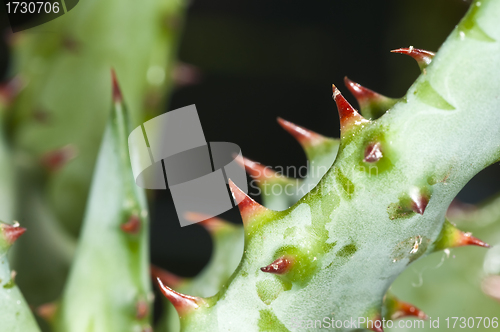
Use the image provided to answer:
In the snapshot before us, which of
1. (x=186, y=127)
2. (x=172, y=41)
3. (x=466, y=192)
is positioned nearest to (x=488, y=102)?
(x=186, y=127)

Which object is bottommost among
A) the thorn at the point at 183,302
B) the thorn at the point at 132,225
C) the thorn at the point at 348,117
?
the thorn at the point at 183,302

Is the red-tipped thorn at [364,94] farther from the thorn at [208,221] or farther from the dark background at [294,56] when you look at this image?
the dark background at [294,56]

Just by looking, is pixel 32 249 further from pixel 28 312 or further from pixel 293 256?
pixel 293 256

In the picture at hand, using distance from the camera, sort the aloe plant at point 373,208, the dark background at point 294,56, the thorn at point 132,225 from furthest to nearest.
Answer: the dark background at point 294,56
the thorn at point 132,225
the aloe plant at point 373,208

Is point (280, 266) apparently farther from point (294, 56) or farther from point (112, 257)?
point (294, 56)

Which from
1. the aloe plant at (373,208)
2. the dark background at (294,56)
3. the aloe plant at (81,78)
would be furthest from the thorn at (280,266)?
the dark background at (294,56)

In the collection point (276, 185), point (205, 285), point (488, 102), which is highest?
point (488, 102)

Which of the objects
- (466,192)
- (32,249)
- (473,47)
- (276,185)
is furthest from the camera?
(466,192)
